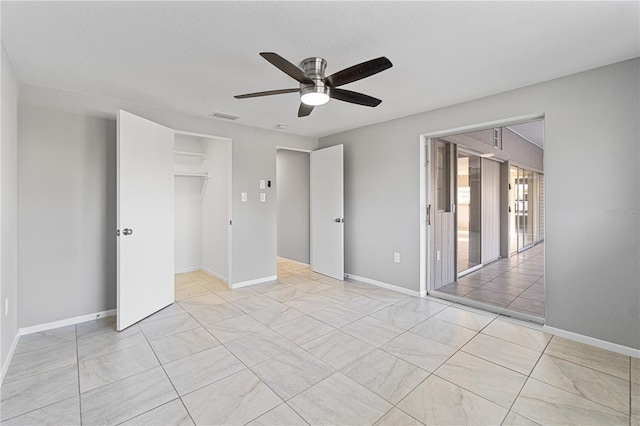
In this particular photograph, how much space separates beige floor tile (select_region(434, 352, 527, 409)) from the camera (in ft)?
6.28

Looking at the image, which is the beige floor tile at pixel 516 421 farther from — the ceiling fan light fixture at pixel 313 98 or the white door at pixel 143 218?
the white door at pixel 143 218

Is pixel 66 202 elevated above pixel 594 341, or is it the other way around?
pixel 66 202

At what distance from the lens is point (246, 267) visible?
4395 millimetres

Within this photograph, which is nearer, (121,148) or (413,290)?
(121,148)

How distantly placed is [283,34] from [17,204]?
2819 mm

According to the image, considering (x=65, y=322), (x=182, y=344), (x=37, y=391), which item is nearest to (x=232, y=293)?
(x=182, y=344)

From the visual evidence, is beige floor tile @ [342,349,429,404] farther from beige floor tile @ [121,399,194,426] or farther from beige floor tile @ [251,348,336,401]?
beige floor tile @ [121,399,194,426]

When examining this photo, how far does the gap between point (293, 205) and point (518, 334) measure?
4.22m

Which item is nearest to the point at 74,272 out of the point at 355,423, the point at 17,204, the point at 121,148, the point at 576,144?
the point at 17,204

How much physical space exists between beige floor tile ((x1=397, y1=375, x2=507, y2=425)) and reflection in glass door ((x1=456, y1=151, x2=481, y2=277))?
10.8ft

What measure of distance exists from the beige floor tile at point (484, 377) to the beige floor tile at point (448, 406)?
7 cm

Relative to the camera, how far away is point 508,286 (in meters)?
4.23

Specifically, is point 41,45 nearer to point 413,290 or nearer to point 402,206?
point 402,206

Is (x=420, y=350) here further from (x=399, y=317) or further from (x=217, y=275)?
(x=217, y=275)
